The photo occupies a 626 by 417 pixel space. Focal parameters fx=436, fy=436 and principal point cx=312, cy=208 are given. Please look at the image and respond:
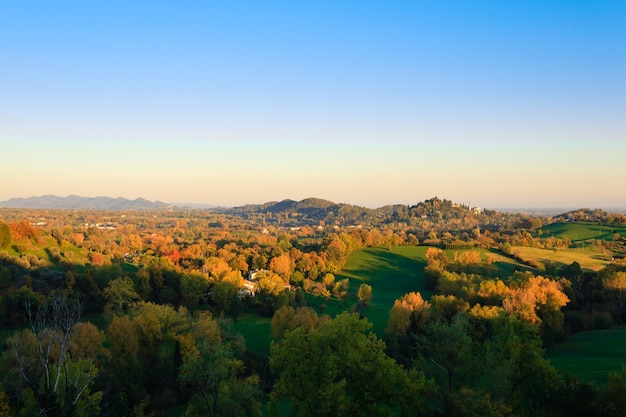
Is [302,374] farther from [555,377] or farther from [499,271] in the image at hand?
[499,271]

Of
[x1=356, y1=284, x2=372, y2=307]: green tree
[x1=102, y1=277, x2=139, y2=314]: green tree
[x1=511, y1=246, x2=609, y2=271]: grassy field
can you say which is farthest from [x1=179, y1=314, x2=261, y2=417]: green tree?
[x1=511, y1=246, x2=609, y2=271]: grassy field

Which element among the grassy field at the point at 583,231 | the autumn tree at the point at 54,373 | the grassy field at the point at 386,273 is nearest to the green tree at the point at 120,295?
the autumn tree at the point at 54,373

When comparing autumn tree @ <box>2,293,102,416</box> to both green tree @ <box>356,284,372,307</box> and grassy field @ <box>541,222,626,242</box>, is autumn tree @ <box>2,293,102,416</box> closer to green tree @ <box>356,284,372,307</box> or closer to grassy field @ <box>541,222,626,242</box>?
green tree @ <box>356,284,372,307</box>

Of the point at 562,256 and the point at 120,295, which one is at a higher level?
the point at 562,256

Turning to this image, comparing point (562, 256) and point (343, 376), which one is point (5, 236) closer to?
point (343, 376)

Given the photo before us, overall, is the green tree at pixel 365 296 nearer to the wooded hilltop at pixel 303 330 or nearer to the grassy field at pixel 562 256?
the wooded hilltop at pixel 303 330

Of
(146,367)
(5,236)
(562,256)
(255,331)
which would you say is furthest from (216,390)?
(562,256)
